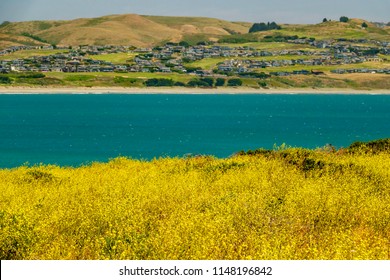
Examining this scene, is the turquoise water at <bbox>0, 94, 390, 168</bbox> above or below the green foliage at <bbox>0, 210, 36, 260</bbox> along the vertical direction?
below

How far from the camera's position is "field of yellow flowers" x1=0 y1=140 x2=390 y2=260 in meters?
12.7

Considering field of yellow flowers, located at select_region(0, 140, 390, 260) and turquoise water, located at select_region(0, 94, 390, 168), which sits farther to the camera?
turquoise water, located at select_region(0, 94, 390, 168)

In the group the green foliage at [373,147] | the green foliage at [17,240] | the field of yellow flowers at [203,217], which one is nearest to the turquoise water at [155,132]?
the green foliage at [373,147]

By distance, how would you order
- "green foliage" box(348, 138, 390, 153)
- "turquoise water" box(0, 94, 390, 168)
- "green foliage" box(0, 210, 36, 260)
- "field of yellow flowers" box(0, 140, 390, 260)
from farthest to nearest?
"turquoise water" box(0, 94, 390, 168) → "green foliage" box(348, 138, 390, 153) → "green foliage" box(0, 210, 36, 260) → "field of yellow flowers" box(0, 140, 390, 260)

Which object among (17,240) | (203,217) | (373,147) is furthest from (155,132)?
(17,240)

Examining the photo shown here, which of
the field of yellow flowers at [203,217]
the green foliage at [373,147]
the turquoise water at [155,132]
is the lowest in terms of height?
the turquoise water at [155,132]

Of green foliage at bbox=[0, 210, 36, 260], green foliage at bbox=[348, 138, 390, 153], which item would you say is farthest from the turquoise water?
green foliage at bbox=[0, 210, 36, 260]

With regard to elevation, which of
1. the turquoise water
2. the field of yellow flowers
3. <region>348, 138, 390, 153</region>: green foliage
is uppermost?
the field of yellow flowers

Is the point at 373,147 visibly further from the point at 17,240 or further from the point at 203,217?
the point at 17,240

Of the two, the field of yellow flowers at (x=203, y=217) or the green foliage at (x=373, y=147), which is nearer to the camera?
the field of yellow flowers at (x=203, y=217)

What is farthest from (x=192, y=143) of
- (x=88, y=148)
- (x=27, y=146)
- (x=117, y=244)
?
(x=117, y=244)

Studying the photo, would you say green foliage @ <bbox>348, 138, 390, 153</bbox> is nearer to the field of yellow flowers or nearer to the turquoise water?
the field of yellow flowers

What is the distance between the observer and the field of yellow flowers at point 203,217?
499 inches

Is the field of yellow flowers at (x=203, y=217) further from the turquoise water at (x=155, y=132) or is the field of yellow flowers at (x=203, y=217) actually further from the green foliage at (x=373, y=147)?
the turquoise water at (x=155, y=132)
